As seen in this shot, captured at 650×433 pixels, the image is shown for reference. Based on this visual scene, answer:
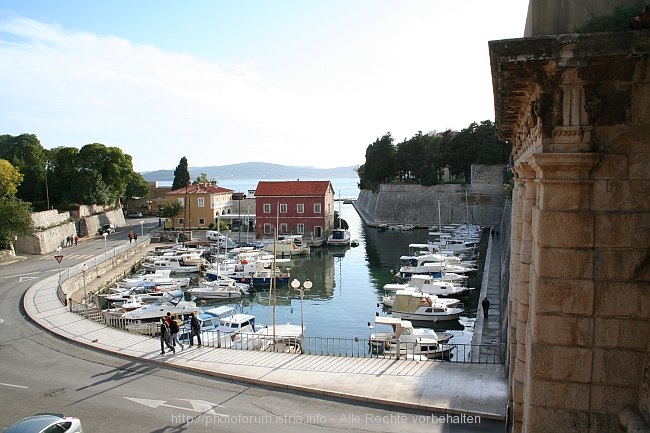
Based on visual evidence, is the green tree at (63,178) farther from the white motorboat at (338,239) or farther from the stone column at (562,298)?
the stone column at (562,298)

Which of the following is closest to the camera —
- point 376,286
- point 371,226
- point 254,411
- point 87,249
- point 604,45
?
point 604,45

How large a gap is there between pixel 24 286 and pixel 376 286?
64.7 ft

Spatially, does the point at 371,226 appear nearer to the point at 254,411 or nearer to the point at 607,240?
the point at 254,411

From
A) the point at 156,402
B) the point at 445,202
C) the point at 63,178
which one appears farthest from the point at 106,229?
the point at 156,402

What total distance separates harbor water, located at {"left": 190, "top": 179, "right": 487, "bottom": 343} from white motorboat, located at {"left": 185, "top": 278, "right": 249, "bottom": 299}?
24.6 inches

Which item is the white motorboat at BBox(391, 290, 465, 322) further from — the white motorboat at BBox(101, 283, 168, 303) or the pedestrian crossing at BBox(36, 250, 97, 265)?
the pedestrian crossing at BBox(36, 250, 97, 265)

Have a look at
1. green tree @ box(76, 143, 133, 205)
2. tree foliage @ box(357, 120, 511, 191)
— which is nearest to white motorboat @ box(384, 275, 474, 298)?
green tree @ box(76, 143, 133, 205)

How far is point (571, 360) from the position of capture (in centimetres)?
504

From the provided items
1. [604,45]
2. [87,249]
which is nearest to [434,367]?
[604,45]

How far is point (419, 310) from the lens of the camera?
26.5 meters

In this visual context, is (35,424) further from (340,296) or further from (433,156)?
(433,156)

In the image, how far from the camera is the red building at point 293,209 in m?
53.7

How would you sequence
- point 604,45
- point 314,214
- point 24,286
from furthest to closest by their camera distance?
1. point 314,214
2. point 24,286
3. point 604,45

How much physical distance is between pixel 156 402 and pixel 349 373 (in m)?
4.51
